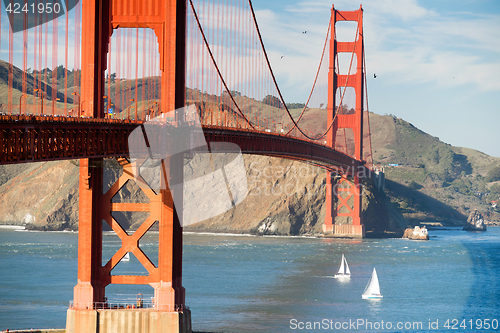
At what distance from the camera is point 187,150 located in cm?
2842

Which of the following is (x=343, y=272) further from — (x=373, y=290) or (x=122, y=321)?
(x=122, y=321)

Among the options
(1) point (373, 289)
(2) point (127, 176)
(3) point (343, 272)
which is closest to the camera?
(2) point (127, 176)

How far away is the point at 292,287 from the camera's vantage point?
47.2 meters

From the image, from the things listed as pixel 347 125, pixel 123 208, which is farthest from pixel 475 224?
pixel 123 208

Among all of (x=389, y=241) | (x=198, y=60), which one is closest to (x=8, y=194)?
(x=389, y=241)

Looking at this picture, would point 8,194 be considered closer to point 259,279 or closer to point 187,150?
point 259,279

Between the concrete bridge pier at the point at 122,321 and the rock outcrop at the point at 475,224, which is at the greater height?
the rock outcrop at the point at 475,224

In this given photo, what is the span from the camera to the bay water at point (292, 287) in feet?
118

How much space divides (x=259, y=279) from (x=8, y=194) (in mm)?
84178

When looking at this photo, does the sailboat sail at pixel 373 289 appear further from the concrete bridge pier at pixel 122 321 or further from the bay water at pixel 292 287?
the concrete bridge pier at pixel 122 321

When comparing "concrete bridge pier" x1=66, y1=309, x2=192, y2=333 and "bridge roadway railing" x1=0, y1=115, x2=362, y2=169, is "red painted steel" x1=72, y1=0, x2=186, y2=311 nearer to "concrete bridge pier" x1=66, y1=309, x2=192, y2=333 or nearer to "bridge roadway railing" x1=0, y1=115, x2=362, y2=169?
"concrete bridge pier" x1=66, y1=309, x2=192, y2=333

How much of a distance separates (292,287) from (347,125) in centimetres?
4680

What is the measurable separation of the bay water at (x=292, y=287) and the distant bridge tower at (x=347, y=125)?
49.1 ft

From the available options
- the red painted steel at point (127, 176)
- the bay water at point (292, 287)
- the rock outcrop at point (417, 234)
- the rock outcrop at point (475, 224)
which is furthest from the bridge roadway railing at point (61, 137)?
the rock outcrop at point (475, 224)
